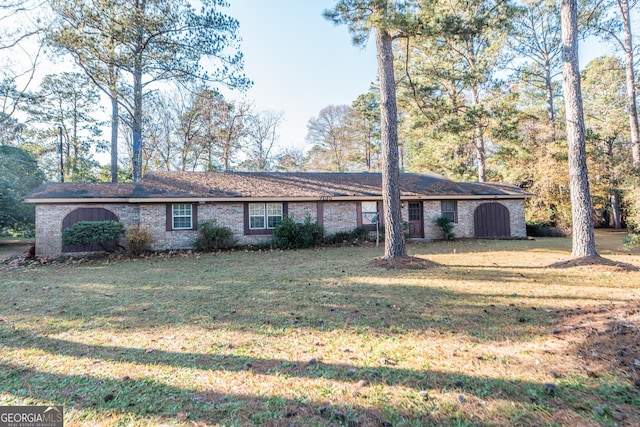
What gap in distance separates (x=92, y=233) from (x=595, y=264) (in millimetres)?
15822

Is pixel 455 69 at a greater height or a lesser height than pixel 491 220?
greater

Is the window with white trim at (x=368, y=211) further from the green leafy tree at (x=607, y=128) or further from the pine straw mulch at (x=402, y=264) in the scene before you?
the green leafy tree at (x=607, y=128)

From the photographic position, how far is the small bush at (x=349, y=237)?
1377 cm

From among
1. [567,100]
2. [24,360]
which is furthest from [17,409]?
Result: [567,100]

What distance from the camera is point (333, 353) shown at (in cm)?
307

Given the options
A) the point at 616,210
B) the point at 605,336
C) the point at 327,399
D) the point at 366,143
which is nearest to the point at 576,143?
the point at 605,336

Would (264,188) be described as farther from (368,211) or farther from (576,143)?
(576,143)

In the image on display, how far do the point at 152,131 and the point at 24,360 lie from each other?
81.4 feet

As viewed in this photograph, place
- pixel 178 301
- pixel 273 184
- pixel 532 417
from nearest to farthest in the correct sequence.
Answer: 1. pixel 532 417
2. pixel 178 301
3. pixel 273 184

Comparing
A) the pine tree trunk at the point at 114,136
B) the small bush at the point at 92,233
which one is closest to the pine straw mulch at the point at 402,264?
the small bush at the point at 92,233

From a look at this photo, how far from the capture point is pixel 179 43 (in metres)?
13.5

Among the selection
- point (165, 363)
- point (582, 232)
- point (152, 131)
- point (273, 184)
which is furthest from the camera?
point (152, 131)

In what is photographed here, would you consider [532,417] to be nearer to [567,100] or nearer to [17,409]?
[17,409]

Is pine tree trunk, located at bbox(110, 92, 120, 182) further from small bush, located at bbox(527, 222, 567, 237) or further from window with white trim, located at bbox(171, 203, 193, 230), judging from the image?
small bush, located at bbox(527, 222, 567, 237)
